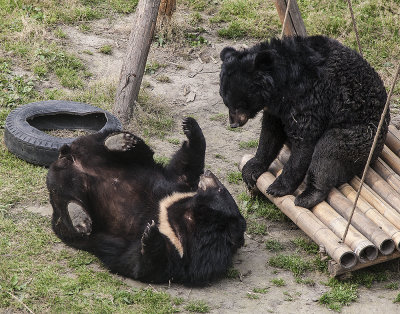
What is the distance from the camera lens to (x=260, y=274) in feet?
20.1

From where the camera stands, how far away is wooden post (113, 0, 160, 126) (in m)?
8.32

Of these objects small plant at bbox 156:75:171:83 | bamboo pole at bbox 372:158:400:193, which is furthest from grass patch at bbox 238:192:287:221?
small plant at bbox 156:75:171:83

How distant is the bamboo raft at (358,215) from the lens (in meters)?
5.98

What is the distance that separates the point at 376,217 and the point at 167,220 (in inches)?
71.4

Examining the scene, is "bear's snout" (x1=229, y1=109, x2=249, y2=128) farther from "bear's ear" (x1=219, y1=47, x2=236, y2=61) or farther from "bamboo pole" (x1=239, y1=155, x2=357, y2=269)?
"bamboo pole" (x1=239, y1=155, x2=357, y2=269)

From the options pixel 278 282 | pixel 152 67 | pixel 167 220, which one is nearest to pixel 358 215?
pixel 278 282

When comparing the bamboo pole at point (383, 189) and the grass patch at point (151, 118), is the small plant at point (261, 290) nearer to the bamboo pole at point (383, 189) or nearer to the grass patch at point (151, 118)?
the bamboo pole at point (383, 189)

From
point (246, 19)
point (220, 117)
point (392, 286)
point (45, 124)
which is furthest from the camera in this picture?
point (246, 19)

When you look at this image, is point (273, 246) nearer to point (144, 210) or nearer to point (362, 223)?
point (362, 223)

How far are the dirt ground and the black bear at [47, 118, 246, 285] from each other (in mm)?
215

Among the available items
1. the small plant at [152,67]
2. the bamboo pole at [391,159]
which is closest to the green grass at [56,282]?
the bamboo pole at [391,159]

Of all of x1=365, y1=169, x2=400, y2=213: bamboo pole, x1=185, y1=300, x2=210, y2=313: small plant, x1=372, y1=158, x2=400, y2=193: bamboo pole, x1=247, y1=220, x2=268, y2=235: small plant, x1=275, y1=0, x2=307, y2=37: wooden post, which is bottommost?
x1=247, y1=220, x2=268, y2=235: small plant

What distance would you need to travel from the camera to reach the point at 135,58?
27.5 ft

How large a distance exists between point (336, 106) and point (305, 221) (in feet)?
3.46
